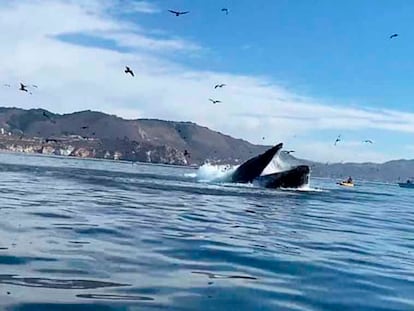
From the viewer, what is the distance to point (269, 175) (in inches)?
2549

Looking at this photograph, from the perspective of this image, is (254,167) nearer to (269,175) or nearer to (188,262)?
(269,175)

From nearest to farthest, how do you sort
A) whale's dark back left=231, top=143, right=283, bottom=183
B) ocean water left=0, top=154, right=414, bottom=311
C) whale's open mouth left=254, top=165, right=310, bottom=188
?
1. ocean water left=0, top=154, right=414, bottom=311
2. whale's open mouth left=254, top=165, right=310, bottom=188
3. whale's dark back left=231, top=143, right=283, bottom=183

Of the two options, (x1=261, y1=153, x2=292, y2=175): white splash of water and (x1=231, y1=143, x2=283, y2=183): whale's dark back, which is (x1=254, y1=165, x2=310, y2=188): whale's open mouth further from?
(x1=231, y1=143, x2=283, y2=183): whale's dark back

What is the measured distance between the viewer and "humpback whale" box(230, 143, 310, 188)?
64688mm

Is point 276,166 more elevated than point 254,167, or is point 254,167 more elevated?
point 276,166

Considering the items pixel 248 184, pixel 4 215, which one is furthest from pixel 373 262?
pixel 248 184

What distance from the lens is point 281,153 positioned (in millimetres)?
70625

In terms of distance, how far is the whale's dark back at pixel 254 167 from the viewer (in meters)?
68.1

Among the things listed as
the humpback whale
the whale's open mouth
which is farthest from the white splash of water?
the whale's open mouth

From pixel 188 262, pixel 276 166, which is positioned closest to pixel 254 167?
pixel 276 166

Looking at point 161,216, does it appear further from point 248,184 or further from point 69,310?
point 248,184

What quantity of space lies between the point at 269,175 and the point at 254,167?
4.92 m

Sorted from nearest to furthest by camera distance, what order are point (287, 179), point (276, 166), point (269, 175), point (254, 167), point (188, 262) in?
1. point (188, 262)
2. point (269, 175)
3. point (287, 179)
4. point (276, 166)
5. point (254, 167)

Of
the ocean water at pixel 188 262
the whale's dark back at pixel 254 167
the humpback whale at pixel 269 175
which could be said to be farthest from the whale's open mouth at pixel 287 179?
the ocean water at pixel 188 262
